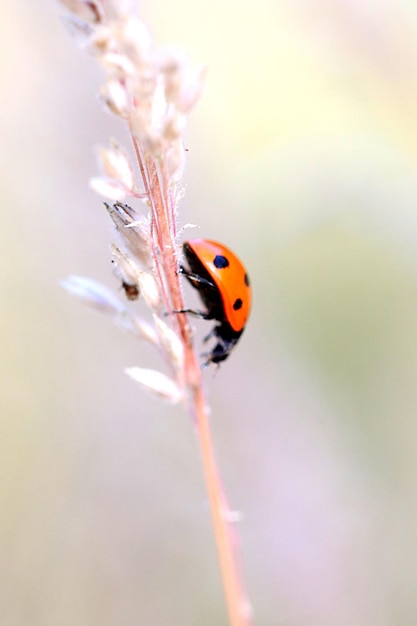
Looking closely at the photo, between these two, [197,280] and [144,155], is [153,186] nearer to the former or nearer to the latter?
[144,155]

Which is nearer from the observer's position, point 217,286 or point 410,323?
point 217,286

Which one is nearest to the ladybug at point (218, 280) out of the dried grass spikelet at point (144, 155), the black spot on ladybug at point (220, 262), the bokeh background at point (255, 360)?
the black spot on ladybug at point (220, 262)

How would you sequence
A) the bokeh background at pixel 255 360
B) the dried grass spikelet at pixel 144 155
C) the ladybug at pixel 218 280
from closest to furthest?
the dried grass spikelet at pixel 144 155
the ladybug at pixel 218 280
the bokeh background at pixel 255 360

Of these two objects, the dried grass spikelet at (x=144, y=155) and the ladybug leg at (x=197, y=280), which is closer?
the dried grass spikelet at (x=144, y=155)

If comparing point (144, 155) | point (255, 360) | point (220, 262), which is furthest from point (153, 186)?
point (255, 360)

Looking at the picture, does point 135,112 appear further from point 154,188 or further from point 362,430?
point 362,430

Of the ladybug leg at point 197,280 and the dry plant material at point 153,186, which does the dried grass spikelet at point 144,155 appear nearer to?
the dry plant material at point 153,186

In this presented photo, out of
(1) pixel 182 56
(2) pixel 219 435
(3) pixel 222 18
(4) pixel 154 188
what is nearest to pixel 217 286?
(4) pixel 154 188

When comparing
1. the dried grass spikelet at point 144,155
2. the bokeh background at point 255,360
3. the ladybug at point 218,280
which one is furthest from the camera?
the bokeh background at point 255,360
